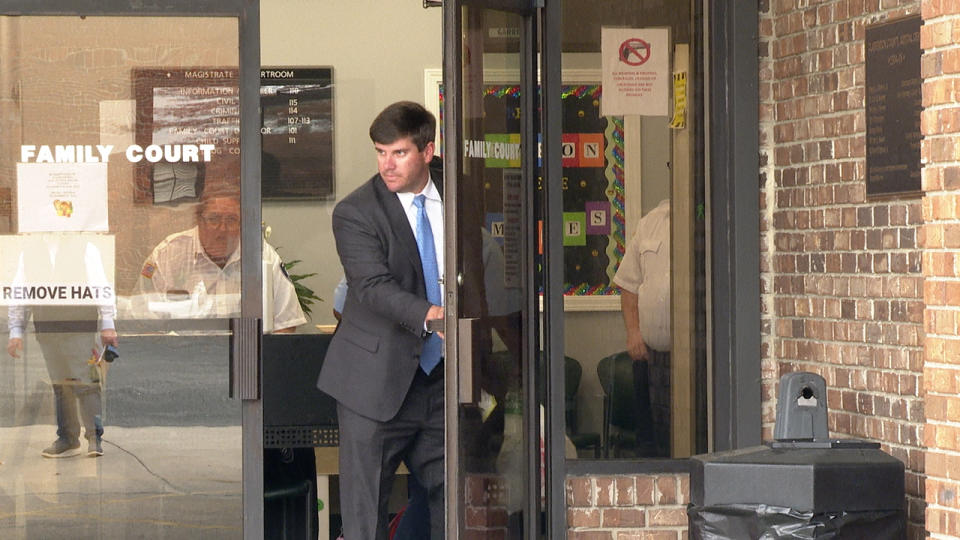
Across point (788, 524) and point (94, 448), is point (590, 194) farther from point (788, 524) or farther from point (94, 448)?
point (94, 448)

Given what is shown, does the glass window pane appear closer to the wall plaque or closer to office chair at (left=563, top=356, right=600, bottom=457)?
office chair at (left=563, top=356, right=600, bottom=457)

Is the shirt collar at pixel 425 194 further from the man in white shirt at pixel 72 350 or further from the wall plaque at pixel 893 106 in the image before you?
the wall plaque at pixel 893 106

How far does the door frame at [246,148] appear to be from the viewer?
4688 millimetres

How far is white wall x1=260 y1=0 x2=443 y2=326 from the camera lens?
7.94 metres

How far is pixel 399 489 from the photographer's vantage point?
24.5ft

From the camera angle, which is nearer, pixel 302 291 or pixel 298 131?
pixel 302 291

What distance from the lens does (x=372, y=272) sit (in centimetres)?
495

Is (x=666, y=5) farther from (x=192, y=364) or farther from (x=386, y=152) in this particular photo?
(x=192, y=364)

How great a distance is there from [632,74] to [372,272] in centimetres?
119

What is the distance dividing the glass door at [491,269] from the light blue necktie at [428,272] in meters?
0.34

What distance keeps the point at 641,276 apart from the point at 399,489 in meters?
2.79

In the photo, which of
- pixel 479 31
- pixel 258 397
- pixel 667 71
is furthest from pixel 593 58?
pixel 258 397

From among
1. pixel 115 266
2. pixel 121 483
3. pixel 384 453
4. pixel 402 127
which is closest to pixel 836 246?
pixel 402 127

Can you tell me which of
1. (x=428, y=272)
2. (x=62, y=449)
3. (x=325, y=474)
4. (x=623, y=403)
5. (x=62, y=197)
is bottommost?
(x=325, y=474)
